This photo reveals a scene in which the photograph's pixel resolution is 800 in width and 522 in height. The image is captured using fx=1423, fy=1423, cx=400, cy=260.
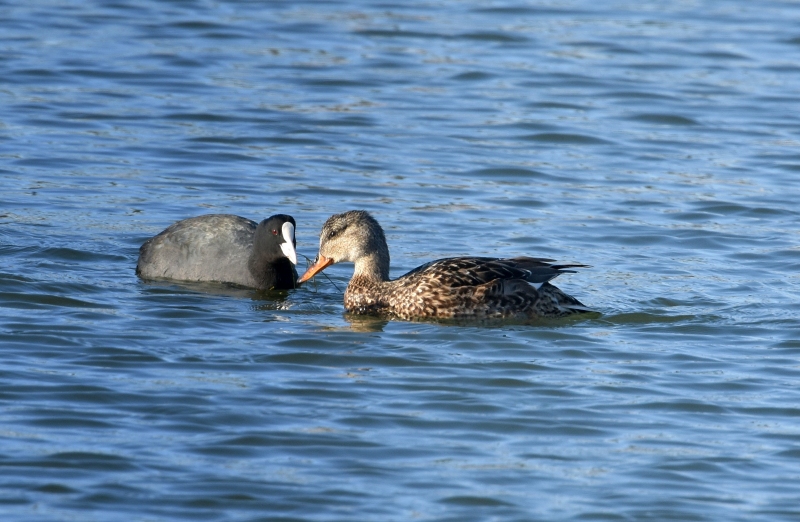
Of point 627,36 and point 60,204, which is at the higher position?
point 627,36

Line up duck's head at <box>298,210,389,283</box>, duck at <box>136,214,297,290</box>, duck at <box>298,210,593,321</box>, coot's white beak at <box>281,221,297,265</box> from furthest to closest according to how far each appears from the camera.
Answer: duck at <box>136,214,297,290</box> < coot's white beak at <box>281,221,297,265</box> < duck's head at <box>298,210,389,283</box> < duck at <box>298,210,593,321</box>

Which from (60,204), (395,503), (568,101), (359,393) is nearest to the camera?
(395,503)

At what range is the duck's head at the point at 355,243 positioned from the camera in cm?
1069

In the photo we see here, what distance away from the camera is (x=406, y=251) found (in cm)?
1225

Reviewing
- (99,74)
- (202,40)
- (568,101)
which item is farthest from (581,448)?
(202,40)

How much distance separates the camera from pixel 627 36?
844 inches

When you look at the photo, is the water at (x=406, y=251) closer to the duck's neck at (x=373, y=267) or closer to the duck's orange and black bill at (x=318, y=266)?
the duck's orange and black bill at (x=318, y=266)

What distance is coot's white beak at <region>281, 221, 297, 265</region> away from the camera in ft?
36.1

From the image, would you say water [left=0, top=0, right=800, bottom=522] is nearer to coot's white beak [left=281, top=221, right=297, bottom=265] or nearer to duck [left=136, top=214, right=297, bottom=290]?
duck [left=136, top=214, right=297, bottom=290]

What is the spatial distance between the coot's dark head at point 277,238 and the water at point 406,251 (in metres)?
0.38

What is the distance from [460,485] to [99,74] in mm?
12517

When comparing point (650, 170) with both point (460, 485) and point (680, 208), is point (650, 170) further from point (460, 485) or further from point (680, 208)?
point (460, 485)

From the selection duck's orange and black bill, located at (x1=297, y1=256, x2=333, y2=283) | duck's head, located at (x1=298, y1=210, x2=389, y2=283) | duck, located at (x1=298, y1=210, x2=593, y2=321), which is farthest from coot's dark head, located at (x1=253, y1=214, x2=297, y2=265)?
duck, located at (x1=298, y1=210, x2=593, y2=321)

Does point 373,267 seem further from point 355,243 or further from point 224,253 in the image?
point 224,253
